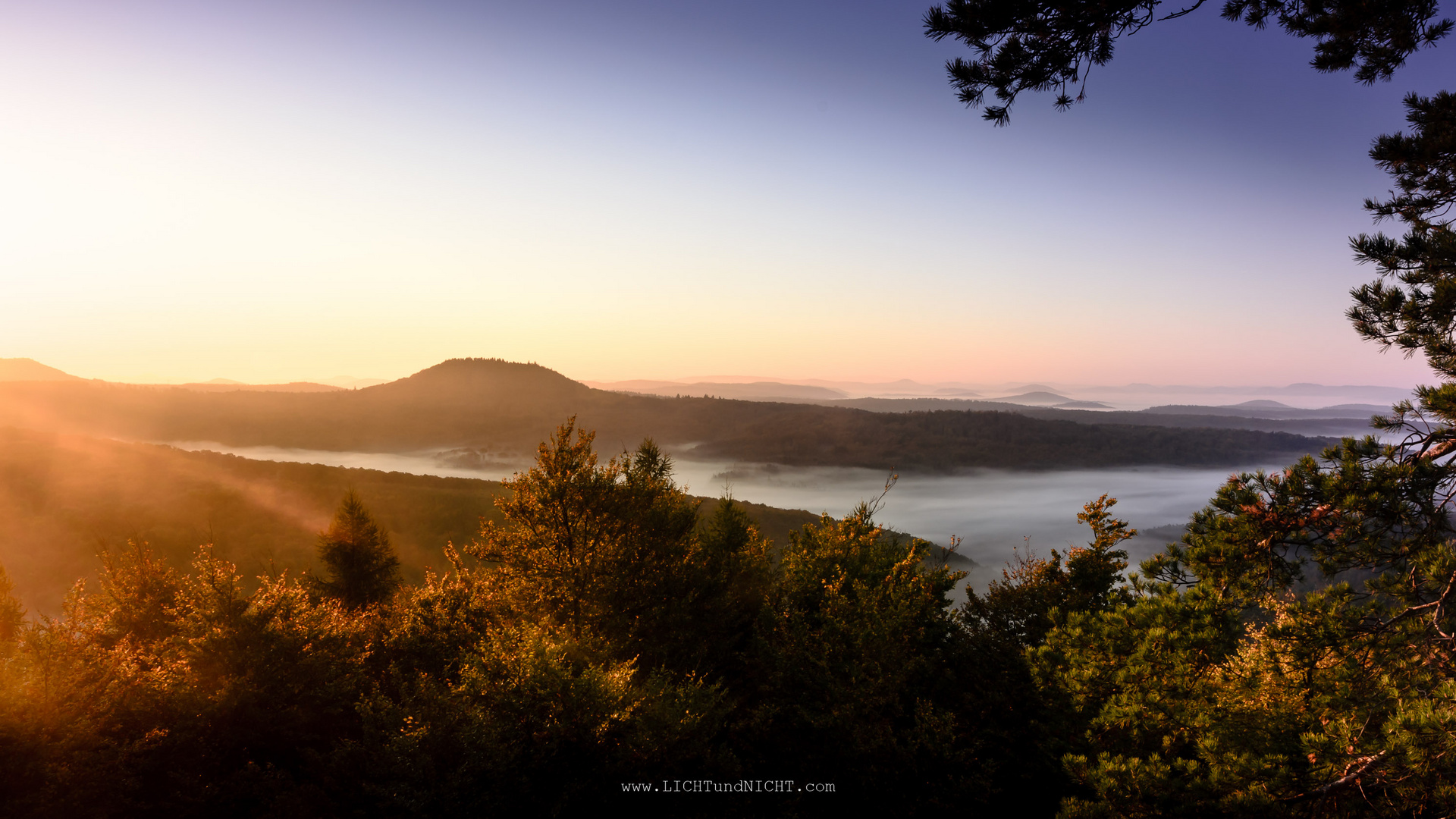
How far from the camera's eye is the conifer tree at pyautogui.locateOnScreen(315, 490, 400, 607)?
118ft

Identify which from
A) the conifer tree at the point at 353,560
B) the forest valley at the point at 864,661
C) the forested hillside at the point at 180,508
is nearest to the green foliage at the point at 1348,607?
the forest valley at the point at 864,661

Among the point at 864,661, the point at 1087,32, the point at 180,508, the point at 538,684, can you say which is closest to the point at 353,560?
the point at 538,684

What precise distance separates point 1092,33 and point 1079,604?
17134 mm

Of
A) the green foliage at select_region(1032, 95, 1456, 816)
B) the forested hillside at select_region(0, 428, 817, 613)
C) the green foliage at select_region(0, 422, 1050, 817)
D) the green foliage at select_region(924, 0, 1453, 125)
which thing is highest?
the green foliage at select_region(924, 0, 1453, 125)

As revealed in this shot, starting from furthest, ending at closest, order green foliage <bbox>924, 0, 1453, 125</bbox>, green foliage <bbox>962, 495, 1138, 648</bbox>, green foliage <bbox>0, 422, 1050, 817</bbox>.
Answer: green foliage <bbox>962, 495, 1138, 648</bbox> < green foliage <bbox>0, 422, 1050, 817</bbox> < green foliage <bbox>924, 0, 1453, 125</bbox>

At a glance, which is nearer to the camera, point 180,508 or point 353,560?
point 353,560

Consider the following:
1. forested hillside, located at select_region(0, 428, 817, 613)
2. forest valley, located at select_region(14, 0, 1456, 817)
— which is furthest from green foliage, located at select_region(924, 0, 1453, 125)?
forested hillside, located at select_region(0, 428, 817, 613)

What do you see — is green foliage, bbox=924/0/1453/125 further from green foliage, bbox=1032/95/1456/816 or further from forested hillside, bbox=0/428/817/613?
forested hillside, bbox=0/428/817/613

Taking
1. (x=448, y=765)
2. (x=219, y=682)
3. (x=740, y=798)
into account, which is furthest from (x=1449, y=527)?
(x=219, y=682)

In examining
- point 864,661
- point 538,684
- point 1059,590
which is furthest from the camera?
point 1059,590

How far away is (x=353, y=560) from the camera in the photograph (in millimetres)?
36375

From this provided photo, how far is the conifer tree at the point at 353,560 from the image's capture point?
3600 cm

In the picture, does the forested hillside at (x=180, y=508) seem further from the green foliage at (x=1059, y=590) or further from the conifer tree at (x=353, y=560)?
the green foliage at (x=1059, y=590)

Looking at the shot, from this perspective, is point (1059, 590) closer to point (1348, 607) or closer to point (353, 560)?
point (1348, 607)
